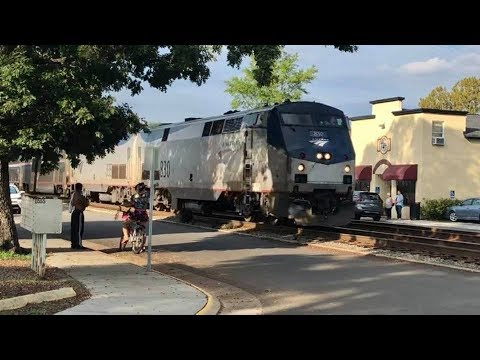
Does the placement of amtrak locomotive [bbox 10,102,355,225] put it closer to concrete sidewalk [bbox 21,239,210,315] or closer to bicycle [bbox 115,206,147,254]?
Answer: bicycle [bbox 115,206,147,254]

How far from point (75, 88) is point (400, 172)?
28495 millimetres

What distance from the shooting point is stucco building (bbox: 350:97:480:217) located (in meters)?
36.7

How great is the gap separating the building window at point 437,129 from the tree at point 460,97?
22.5m

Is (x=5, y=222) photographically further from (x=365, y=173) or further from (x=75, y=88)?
(x=365, y=173)

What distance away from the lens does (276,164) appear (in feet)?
59.0

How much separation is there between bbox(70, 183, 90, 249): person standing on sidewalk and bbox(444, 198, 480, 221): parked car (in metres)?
22.6

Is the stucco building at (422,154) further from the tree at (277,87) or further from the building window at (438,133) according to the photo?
the tree at (277,87)

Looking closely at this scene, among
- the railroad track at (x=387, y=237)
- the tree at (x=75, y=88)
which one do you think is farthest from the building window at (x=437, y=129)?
the tree at (x=75, y=88)

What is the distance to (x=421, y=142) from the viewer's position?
120 feet

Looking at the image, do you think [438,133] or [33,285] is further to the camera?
[438,133]

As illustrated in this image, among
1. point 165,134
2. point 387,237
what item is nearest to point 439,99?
point 165,134

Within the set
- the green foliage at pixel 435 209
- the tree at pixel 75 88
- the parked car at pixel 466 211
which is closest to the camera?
the tree at pixel 75 88

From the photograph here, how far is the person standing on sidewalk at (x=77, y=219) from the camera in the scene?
49.4 feet
